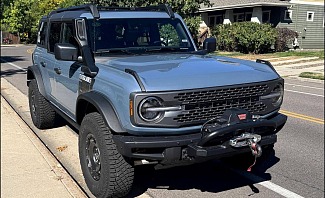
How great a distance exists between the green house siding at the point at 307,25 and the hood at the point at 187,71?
2586cm

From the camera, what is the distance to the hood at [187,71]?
367 cm

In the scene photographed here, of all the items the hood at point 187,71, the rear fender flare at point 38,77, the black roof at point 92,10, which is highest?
the black roof at point 92,10

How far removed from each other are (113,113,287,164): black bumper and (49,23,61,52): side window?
111 inches

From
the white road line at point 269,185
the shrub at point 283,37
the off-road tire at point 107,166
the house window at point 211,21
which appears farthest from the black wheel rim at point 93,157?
the house window at point 211,21

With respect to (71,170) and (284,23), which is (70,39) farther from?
(284,23)

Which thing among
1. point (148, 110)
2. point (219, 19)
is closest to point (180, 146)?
point (148, 110)

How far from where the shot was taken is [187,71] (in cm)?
393

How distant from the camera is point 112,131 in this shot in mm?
3861

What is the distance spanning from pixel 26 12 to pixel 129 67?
5435 cm

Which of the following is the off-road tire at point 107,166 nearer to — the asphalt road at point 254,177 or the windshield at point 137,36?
the asphalt road at point 254,177

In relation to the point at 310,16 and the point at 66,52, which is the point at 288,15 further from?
the point at 66,52

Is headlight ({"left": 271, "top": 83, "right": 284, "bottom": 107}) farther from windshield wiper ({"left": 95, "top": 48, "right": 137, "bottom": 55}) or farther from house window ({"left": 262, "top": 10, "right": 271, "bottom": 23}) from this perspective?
house window ({"left": 262, "top": 10, "right": 271, "bottom": 23})

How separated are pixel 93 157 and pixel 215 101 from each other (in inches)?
57.5

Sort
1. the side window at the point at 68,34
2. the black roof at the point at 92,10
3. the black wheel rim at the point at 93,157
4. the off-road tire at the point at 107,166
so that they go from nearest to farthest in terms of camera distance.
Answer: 1. the off-road tire at the point at 107,166
2. the black wheel rim at the point at 93,157
3. the black roof at the point at 92,10
4. the side window at the point at 68,34
